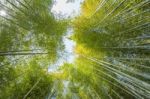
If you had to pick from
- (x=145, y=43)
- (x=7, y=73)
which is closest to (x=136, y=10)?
(x=145, y=43)

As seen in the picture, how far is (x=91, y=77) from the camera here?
31.5 ft

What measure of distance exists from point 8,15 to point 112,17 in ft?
11.4

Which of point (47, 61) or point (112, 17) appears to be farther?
point (47, 61)

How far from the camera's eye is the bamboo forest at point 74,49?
26.3ft

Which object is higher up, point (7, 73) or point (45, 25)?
point (45, 25)

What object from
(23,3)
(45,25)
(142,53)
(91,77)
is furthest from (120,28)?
(23,3)

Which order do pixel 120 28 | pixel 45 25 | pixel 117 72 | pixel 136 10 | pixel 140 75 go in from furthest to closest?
1. pixel 45 25
2. pixel 120 28
3. pixel 136 10
4. pixel 117 72
5. pixel 140 75

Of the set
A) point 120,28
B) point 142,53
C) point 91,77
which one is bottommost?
point 91,77

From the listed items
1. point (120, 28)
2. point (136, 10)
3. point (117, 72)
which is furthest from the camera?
point (120, 28)

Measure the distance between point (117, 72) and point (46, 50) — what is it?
130 inches

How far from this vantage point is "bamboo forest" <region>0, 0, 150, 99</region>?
8023mm

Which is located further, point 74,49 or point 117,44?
point 74,49

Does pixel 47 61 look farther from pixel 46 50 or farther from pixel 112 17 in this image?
pixel 112 17

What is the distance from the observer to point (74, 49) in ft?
36.2
